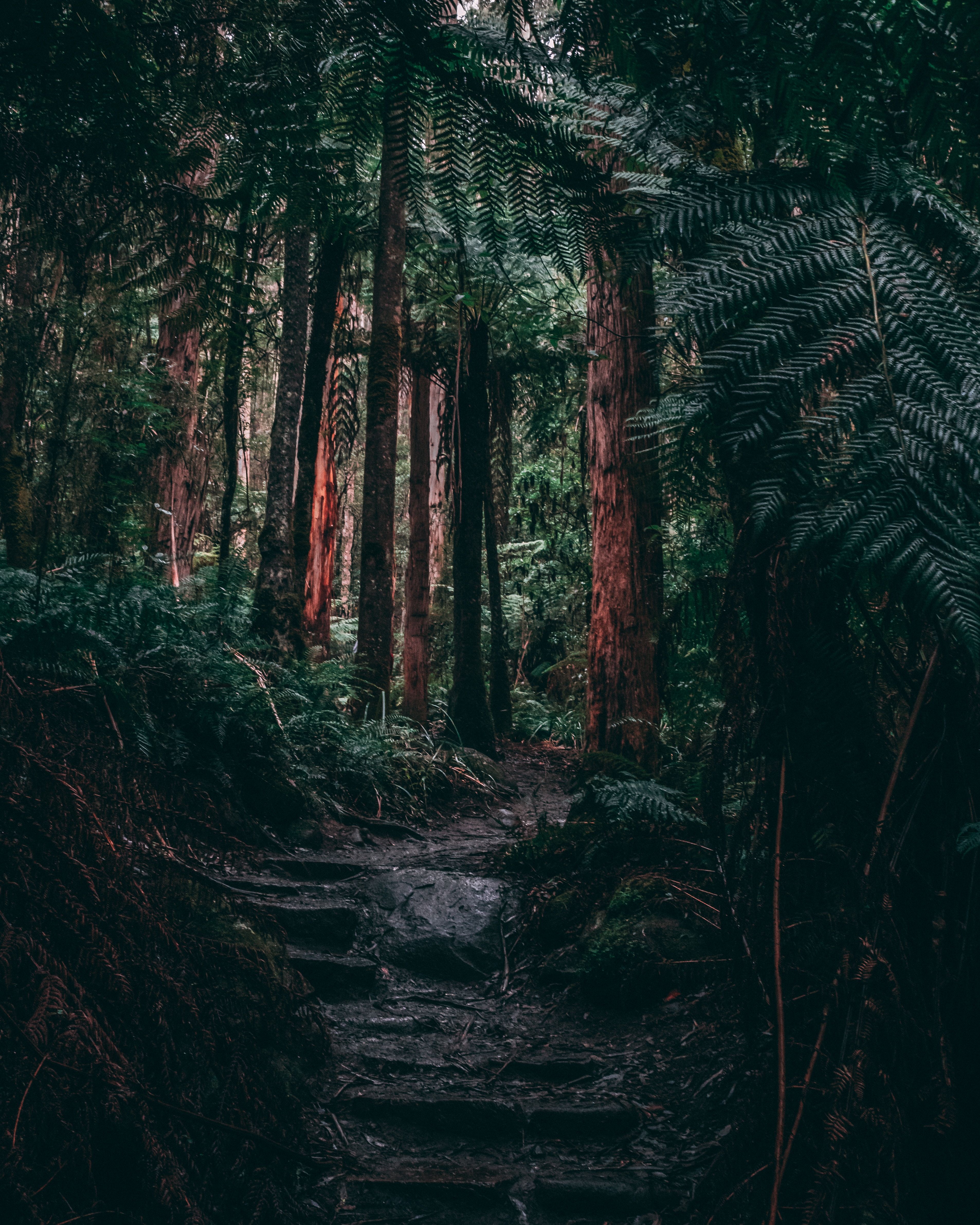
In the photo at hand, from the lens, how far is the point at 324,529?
38.9ft

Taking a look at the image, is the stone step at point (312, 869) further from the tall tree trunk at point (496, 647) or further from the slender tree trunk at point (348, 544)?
the slender tree trunk at point (348, 544)

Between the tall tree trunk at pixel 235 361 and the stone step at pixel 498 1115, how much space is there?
349cm

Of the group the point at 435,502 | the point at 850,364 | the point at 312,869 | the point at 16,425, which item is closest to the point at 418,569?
the point at 16,425

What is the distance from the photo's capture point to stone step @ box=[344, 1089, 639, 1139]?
3133 millimetres

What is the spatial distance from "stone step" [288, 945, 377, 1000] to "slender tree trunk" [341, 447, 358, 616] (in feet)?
65.5

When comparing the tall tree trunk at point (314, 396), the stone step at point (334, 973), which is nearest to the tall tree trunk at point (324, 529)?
the tall tree trunk at point (314, 396)

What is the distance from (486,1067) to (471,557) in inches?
309

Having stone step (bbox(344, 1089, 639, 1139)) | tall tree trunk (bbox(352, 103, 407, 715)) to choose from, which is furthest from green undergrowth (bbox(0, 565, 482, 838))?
stone step (bbox(344, 1089, 639, 1139))

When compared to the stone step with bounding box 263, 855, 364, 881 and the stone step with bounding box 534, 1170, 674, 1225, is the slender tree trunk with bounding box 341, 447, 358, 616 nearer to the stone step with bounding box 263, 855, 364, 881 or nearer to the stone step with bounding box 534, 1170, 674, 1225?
the stone step with bounding box 263, 855, 364, 881

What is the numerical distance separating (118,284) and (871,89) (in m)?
6.59

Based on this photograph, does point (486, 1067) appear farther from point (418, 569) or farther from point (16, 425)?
point (418, 569)

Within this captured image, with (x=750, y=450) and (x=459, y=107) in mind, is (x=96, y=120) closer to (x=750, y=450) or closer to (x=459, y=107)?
(x=459, y=107)

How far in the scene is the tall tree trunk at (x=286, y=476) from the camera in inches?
344

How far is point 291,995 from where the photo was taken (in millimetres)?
3100
